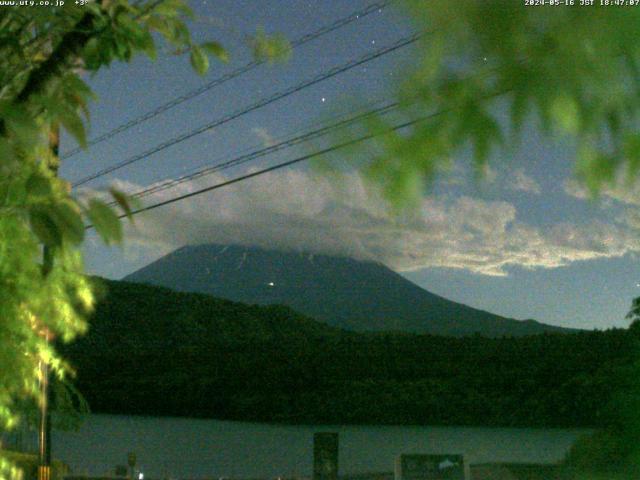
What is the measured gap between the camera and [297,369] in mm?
41125

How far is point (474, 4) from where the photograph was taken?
0.94 metres

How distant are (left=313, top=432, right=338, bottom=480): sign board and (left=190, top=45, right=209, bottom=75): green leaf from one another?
11933 millimetres

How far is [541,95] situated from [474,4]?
0.40ft

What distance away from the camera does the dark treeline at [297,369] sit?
30359 mm

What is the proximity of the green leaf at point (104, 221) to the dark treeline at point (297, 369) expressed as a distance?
948 inches

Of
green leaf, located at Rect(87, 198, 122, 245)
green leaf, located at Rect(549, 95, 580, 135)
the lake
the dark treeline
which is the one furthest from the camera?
the dark treeline

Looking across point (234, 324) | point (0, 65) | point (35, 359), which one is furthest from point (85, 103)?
point (234, 324)

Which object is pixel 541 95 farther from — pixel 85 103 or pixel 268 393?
pixel 268 393

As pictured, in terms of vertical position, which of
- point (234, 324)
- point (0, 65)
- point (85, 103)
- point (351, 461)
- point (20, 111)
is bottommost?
point (351, 461)

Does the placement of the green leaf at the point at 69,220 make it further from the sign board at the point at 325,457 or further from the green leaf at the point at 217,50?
the sign board at the point at 325,457

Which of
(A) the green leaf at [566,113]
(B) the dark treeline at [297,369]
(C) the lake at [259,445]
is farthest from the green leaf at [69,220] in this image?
(B) the dark treeline at [297,369]

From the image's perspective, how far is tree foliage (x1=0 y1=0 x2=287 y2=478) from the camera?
59.2 inches

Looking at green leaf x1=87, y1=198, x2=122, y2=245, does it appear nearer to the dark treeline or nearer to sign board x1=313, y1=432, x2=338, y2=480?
sign board x1=313, y1=432, x2=338, y2=480

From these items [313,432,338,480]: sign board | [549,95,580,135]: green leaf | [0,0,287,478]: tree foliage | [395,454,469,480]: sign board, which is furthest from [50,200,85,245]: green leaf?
[313,432,338,480]: sign board
